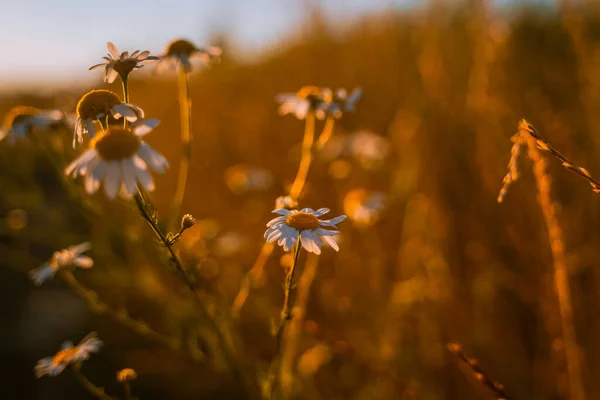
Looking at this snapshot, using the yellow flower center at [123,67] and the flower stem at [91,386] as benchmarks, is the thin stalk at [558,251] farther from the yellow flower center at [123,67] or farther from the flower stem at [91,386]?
the flower stem at [91,386]

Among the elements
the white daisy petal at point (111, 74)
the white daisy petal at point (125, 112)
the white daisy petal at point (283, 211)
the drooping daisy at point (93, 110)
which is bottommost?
Result: the white daisy petal at point (283, 211)

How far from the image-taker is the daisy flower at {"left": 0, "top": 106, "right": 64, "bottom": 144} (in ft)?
5.16

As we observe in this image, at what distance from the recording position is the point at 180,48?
1510 mm

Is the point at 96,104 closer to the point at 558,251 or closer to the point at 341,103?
the point at 341,103

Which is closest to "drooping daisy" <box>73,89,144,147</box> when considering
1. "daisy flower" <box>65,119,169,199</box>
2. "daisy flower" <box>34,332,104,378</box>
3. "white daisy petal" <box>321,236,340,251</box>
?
"daisy flower" <box>65,119,169,199</box>

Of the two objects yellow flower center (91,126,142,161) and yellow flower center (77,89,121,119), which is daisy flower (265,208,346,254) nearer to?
yellow flower center (91,126,142,161)

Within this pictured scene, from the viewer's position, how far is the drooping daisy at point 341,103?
139 centimetres

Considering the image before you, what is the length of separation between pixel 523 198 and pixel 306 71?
89.2 inches

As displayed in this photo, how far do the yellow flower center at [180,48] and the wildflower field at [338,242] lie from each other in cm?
1

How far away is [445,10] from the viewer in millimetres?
2941

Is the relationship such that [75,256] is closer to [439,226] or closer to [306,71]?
[439,226]

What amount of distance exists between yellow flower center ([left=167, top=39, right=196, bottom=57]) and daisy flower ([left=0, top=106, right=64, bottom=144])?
15.5 inches

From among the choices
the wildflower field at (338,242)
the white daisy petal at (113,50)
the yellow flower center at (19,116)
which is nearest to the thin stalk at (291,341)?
the wildflower field at (338,242)

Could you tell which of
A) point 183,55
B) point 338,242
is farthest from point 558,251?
point 183,55
